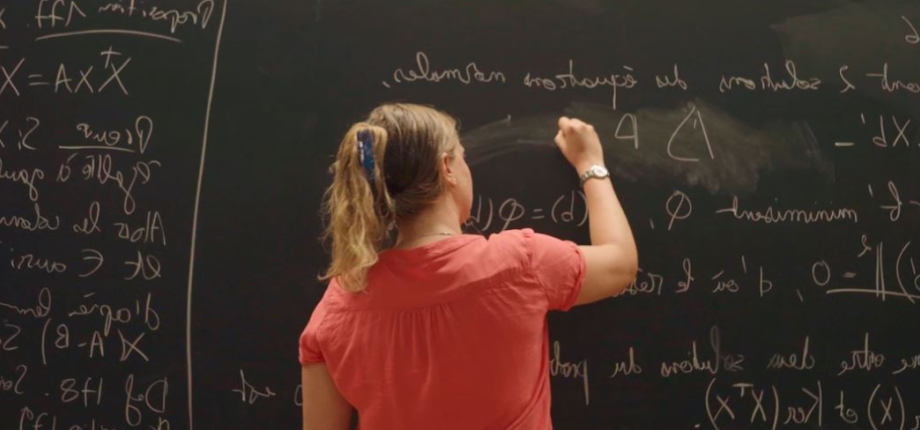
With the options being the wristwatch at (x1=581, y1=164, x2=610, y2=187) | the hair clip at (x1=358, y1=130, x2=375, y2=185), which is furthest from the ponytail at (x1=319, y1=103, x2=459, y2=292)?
the wristwatch at (x1=581, y1=164, x2=610, y2=187)

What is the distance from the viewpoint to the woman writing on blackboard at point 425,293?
4.23 feet

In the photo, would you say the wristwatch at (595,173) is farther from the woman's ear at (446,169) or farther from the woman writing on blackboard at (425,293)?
the woman's ear at (446,169)

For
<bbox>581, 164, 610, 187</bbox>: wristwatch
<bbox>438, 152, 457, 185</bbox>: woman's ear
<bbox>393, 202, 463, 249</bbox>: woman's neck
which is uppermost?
<bbox>581, 164, 610, 187</bbox>: wristwatch

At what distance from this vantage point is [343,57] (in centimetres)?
176

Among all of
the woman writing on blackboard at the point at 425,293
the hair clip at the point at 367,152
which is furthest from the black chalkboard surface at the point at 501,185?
the hair clip at the point at 367,152

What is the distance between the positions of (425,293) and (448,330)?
0.08 meters

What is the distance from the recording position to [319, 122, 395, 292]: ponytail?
1.25 metres

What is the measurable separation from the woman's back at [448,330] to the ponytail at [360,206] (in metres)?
0.06

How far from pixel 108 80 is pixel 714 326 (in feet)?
5.07

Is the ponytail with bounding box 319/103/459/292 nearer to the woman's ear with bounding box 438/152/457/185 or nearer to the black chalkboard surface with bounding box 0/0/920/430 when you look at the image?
the woman's ear with bounding box 438/152/457/185

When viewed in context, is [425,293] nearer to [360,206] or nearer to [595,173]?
[360,206]

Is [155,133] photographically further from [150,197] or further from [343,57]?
[343,57]

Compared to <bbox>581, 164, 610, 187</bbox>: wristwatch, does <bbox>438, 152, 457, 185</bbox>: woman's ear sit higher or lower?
lower

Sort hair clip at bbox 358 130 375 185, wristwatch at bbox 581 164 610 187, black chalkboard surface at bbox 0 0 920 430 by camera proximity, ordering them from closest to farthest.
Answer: hair clip at bbox 358 130 375 185 < wristwatch at bbox 581 164 610 187 < black chalkboard surface at bbox 0 0 920 430
